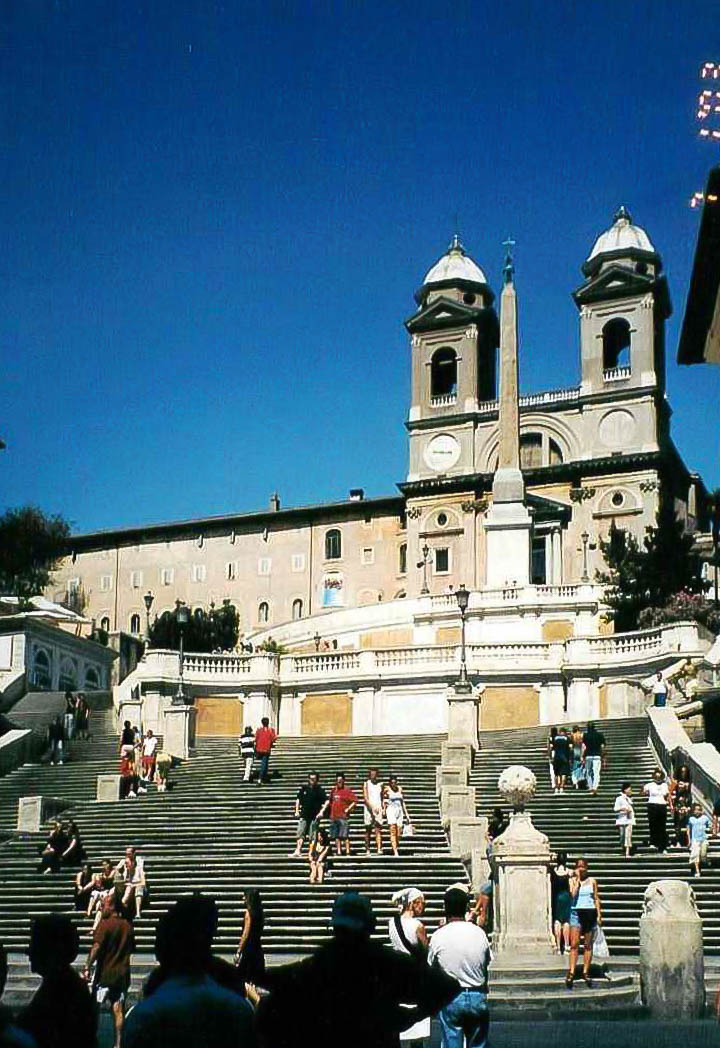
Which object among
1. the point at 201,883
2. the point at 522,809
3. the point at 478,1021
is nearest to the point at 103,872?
the point at 201,883

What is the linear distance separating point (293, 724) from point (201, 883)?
19275mm

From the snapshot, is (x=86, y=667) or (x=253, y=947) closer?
(x=253, y=947)

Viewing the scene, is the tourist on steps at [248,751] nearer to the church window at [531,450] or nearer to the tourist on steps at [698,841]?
A: the tourist on steps at [698,841]

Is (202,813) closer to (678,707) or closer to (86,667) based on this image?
(678,707)

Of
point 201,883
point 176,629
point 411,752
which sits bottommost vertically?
point 201,883

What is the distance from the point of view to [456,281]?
92.4 m

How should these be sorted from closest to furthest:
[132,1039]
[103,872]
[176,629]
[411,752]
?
1. [132,1039]
2. [103,872]
3. [411,752]
4. [176,629]

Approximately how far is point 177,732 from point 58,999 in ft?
107

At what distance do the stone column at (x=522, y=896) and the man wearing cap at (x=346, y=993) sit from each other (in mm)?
13514

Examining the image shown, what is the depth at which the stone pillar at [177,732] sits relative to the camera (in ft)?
125

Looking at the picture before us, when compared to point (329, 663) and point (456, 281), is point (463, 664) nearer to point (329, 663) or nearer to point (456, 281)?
point (329, 663)

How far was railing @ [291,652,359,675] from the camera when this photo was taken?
43344mm

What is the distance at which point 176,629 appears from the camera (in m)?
80.4

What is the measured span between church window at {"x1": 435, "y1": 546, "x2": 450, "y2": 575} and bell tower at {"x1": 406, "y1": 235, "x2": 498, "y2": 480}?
447 cm
